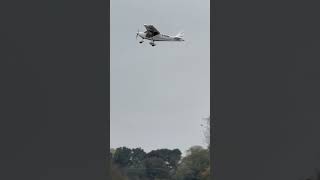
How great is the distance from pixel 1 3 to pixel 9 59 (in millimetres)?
781

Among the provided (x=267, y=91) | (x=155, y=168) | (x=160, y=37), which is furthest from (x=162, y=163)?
(x=267, y=91)

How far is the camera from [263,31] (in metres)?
11.3

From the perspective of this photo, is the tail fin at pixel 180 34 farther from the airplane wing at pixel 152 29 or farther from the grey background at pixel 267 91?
the grey background at pixel 267 91

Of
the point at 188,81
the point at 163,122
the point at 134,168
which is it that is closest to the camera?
the point at 188,81

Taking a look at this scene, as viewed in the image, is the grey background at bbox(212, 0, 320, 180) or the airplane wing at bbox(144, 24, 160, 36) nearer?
the grey background at bbox(212, 0, 320, 180)

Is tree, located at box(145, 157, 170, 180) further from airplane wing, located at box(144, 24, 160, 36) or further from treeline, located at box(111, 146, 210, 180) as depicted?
airplane wing, located at box(144, 24, 160, 36)

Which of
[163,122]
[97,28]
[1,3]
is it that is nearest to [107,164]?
[97,28]

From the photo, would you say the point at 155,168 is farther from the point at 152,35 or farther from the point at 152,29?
the point at 152,29

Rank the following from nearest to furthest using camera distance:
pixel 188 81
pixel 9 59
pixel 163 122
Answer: pixel 9 59 → pixel 188 81 → pixel 163 122

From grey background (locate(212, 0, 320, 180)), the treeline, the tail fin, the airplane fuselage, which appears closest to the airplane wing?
the airplane fuselage

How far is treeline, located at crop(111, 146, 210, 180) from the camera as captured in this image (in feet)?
77.3

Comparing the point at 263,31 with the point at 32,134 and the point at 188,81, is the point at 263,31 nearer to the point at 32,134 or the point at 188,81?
the point at 32,134

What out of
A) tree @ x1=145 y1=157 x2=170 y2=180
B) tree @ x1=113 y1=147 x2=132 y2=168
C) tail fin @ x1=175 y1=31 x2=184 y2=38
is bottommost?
tree @ x1=145 y1=157 x2=170 y2=180

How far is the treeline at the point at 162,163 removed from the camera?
77.3 ft
